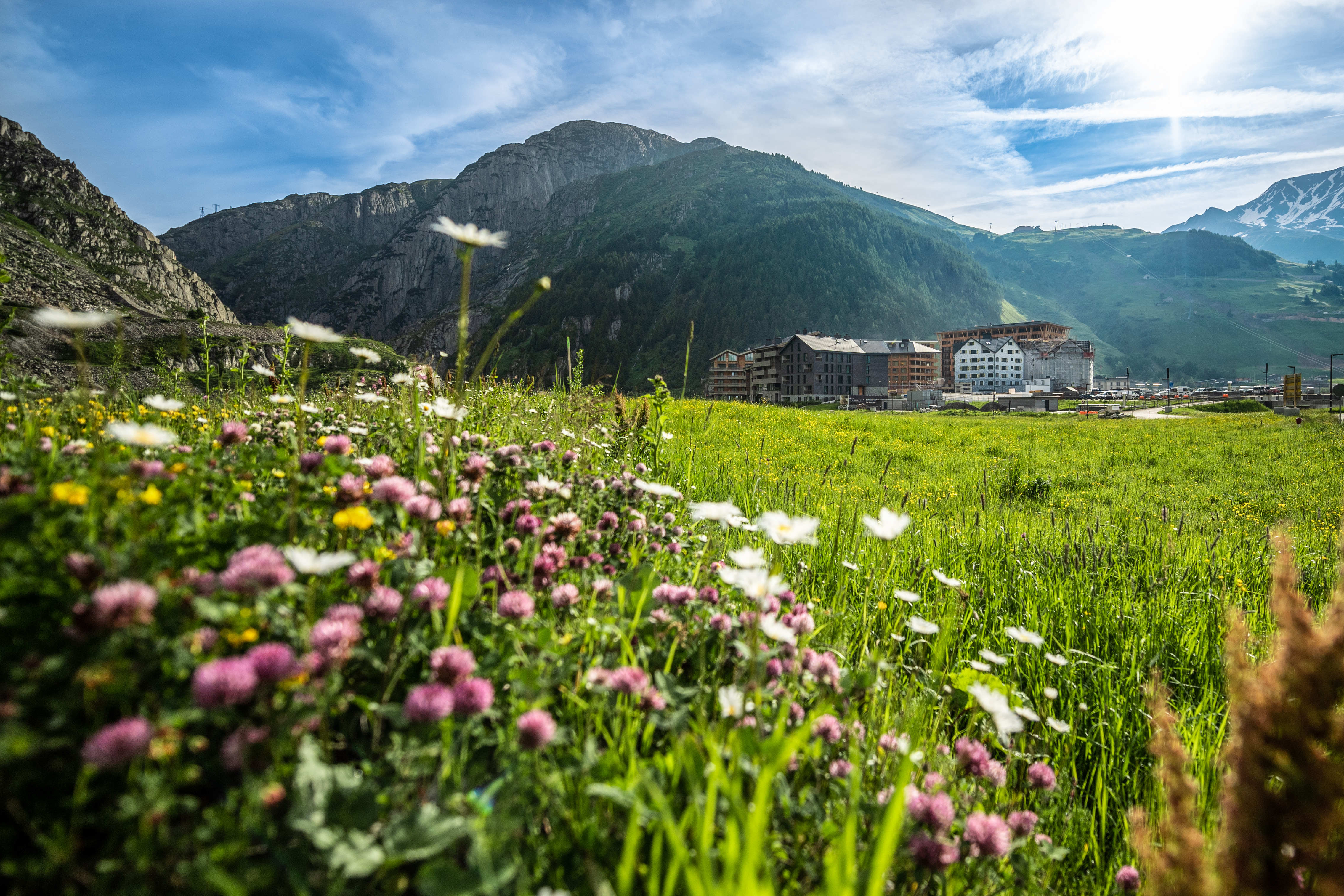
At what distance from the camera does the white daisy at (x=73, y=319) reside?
1.59 m

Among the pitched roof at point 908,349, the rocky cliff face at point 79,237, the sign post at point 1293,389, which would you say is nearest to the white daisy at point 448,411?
the rocky cliff face at point 79,237

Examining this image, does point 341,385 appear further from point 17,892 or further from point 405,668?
point 17,892

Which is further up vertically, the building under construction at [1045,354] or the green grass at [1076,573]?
the building under construction at [1045,354]

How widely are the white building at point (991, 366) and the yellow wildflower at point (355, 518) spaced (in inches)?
5280

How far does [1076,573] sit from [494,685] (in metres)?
4.60

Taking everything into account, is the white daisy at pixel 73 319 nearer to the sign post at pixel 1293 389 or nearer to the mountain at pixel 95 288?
the mountain at pixel 95 288

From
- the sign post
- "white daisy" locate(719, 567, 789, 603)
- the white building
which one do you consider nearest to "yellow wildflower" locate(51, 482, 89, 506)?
"white daisy" locate(719, 567, 789, 603)

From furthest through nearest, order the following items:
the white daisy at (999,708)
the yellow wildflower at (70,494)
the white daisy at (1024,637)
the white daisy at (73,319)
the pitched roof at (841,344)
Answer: the pitched roof at (841,344) < the white daisy at (1024,637) < the white daisy at (999,708) < the white daisy at (73,319) < the yellow wildflower at (70,494)

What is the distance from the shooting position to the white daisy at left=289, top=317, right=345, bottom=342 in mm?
1947

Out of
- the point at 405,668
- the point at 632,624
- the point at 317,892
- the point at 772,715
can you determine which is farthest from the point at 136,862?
the point at 772,715

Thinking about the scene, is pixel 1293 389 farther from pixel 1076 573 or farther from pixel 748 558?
pixel 748 558

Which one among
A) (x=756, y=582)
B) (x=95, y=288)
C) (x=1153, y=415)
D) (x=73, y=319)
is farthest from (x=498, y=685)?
(x=95, y=288)

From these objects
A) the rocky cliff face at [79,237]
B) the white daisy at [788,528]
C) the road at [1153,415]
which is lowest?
the road at [1153,415]

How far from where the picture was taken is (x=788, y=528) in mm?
1957
